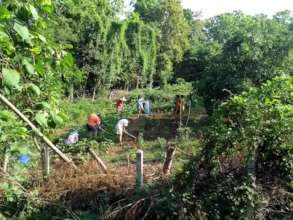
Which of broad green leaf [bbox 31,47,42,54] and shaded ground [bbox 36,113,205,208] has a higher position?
broad green leaf [bbox 31,47,42,54]

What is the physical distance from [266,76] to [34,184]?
9.47 metres

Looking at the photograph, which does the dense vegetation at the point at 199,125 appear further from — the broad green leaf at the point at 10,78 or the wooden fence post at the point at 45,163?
the wooden fence post at the point at 45,163

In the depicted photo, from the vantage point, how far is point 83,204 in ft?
18.2

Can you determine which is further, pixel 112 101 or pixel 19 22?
pixel 112 101

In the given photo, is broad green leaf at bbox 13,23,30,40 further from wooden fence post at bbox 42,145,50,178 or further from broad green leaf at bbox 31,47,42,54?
wooden fence post at bbox 42,145,50,178

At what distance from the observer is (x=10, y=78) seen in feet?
4.63

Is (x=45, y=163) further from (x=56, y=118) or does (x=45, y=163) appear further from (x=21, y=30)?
(x=21, y=30)

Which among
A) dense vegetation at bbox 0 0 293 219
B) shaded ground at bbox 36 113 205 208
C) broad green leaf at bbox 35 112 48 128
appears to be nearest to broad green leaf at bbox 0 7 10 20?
dense vegetation at bbox 0 0 293 219

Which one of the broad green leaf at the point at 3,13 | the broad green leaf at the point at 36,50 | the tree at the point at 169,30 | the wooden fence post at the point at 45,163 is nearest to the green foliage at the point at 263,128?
the wooden fence post at the point at 45,163

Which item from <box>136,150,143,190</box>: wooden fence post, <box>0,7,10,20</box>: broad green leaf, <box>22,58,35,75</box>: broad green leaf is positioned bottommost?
<box>136,150,143,190</box>: wooden fence post

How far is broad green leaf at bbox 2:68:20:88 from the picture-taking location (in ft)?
4.61

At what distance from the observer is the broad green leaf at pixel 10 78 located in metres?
1.40

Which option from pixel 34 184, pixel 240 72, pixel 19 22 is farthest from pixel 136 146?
pixel 19 22

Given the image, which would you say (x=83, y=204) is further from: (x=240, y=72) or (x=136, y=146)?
(x=240, y=72)
